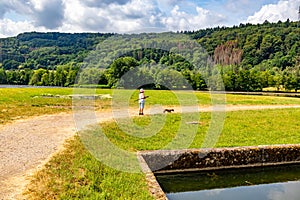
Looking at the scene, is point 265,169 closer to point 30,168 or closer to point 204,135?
point 204,135

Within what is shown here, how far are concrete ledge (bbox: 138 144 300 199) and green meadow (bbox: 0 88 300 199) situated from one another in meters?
1.25

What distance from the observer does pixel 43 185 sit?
787 centimetres

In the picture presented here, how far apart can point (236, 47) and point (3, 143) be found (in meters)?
131

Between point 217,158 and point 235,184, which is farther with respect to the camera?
point 217,158

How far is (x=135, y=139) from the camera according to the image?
15344 mm

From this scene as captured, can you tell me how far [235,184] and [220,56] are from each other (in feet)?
387

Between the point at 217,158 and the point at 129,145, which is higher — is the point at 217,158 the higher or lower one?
the lower one

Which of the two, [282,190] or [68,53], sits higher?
[68,53]

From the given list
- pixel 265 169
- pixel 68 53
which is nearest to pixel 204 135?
pixel 265 169

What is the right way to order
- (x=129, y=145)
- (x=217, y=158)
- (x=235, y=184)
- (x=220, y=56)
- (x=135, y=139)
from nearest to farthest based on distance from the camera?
(x=235, y=184)
(x=217, y=158)
(x=129, y=145)
(x=135, y=139)
(x=220, y=56)

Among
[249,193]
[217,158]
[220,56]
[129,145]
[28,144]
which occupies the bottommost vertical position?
[249,193]

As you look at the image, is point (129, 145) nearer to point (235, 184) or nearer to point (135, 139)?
point (135, 139)

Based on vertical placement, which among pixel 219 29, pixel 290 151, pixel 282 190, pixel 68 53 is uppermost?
pixel 219 29

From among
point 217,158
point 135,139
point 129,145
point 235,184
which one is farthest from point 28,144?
point 235,184
